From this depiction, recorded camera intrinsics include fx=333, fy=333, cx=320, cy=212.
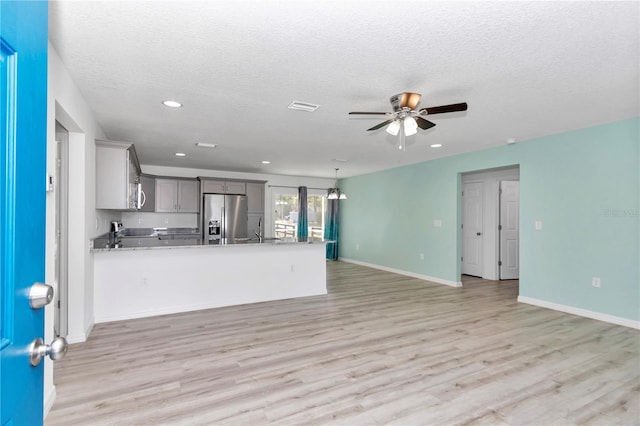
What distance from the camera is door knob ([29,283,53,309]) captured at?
0.83 m

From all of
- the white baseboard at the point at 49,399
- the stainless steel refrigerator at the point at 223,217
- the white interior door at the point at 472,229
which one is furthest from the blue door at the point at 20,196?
the white interior door at the point at 472,229

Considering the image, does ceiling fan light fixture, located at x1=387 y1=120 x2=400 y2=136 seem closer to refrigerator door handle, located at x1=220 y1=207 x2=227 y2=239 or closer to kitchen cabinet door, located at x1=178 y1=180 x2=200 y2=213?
refrigerator door handle, located at x1=220 y1=207 x2=227 y2=239

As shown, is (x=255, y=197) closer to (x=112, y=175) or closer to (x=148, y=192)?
(x=148, y=192)

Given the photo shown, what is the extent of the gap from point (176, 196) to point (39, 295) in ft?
22.9

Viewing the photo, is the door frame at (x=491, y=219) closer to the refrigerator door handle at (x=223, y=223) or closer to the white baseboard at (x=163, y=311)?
the white baseboard at (x=163, y=311)

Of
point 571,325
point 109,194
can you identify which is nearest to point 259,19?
point 109,194

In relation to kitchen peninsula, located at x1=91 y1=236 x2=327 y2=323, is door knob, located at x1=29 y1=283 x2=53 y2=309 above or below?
above

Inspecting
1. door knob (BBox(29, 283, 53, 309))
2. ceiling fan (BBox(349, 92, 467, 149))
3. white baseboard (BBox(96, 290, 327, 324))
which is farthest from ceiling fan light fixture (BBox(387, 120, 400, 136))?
white baseboard (BBox(96, 290, 327, 324))

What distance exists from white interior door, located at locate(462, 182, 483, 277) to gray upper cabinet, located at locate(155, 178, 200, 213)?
20.0ft

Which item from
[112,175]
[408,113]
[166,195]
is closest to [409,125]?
[408,113]

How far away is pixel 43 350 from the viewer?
85 centimetres

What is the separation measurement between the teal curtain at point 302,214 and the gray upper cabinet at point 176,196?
2.74 m

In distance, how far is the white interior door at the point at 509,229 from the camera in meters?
6.93

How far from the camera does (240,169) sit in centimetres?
816
